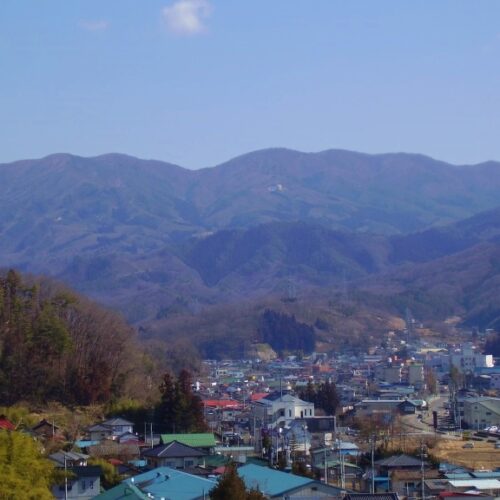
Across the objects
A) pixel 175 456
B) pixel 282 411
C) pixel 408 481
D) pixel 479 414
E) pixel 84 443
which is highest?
pixel 282 411

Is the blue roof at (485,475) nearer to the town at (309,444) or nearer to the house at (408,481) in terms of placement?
the town at (309,444)

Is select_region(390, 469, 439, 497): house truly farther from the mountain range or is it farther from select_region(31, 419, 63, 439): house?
the mountain range

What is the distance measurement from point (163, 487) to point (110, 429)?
25.4ft

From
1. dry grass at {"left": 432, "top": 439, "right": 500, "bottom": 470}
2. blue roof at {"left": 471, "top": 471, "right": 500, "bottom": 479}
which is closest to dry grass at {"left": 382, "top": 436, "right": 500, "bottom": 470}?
dry grass at {"left": 432, "top": 439, "right": 500, "bottom": 470}

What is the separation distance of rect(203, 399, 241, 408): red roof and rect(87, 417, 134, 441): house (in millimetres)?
12708

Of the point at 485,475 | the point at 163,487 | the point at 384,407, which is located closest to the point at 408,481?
the point at 485,475

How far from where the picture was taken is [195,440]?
933 inches

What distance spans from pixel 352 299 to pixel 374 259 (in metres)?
63.3

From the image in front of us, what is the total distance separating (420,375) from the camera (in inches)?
2030

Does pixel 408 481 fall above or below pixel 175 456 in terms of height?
below

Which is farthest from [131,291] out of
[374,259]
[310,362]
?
[310,362]

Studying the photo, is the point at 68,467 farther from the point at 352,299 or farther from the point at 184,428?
the point at 352,299

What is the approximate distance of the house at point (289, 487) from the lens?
17.1 m

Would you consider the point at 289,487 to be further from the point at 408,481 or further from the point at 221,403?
the point at 221,403
